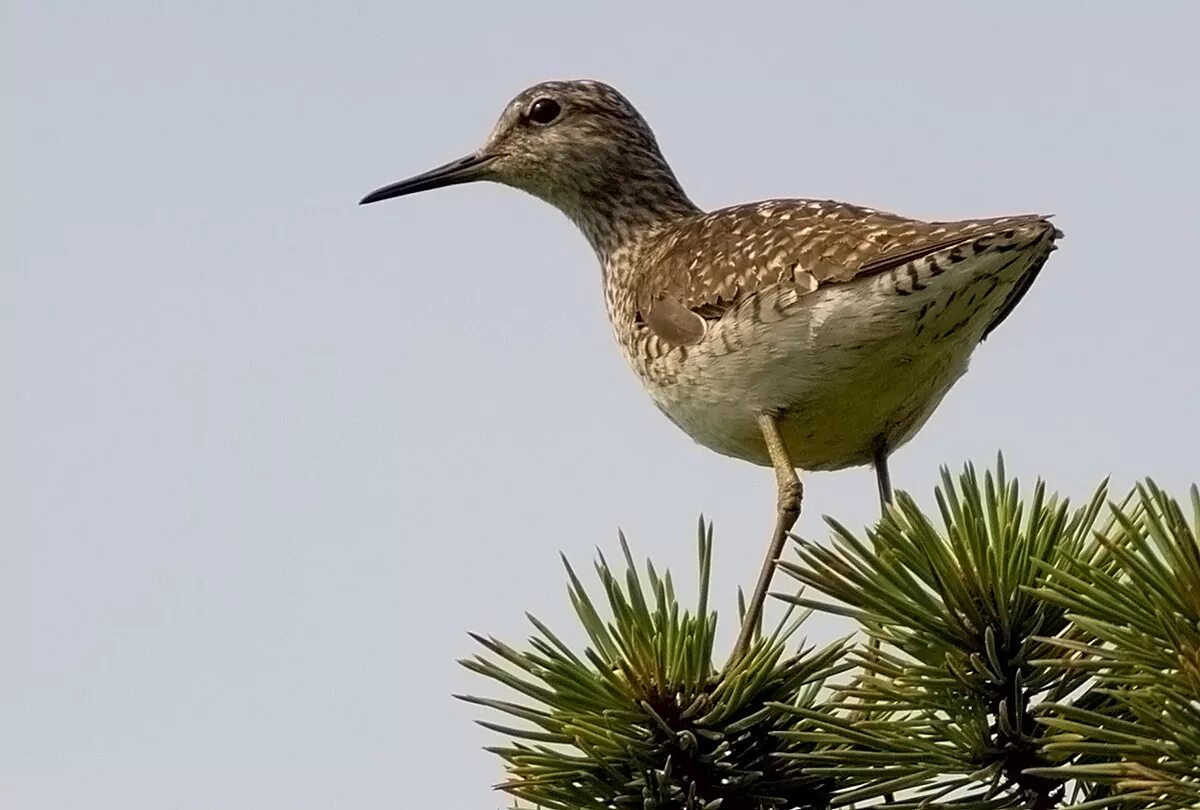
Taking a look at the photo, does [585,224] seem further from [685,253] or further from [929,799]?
[929,799]

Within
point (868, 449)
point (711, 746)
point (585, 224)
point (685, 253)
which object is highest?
point (585, 224)

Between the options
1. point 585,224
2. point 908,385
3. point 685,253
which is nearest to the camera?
point 908,385

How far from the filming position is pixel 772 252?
6594mm

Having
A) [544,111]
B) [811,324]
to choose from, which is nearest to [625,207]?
[544,111]

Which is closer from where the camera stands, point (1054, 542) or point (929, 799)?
point (929, 799)

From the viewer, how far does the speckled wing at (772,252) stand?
237 inches

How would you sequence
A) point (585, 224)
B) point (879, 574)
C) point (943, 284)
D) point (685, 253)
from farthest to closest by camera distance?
point (585, 224)
point (685, 253)
point (943, 284)
point (879, 574)

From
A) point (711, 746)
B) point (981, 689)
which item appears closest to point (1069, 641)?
point (981, 689)

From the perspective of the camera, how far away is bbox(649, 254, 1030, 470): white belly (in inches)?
235

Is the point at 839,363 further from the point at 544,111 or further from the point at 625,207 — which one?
the point at 544,111

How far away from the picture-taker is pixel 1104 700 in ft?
11.7

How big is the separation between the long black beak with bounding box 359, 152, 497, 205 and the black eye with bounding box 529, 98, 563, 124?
1.04 feet

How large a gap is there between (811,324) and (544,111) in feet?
11.3

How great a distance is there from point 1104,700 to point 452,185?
6.21 meters
